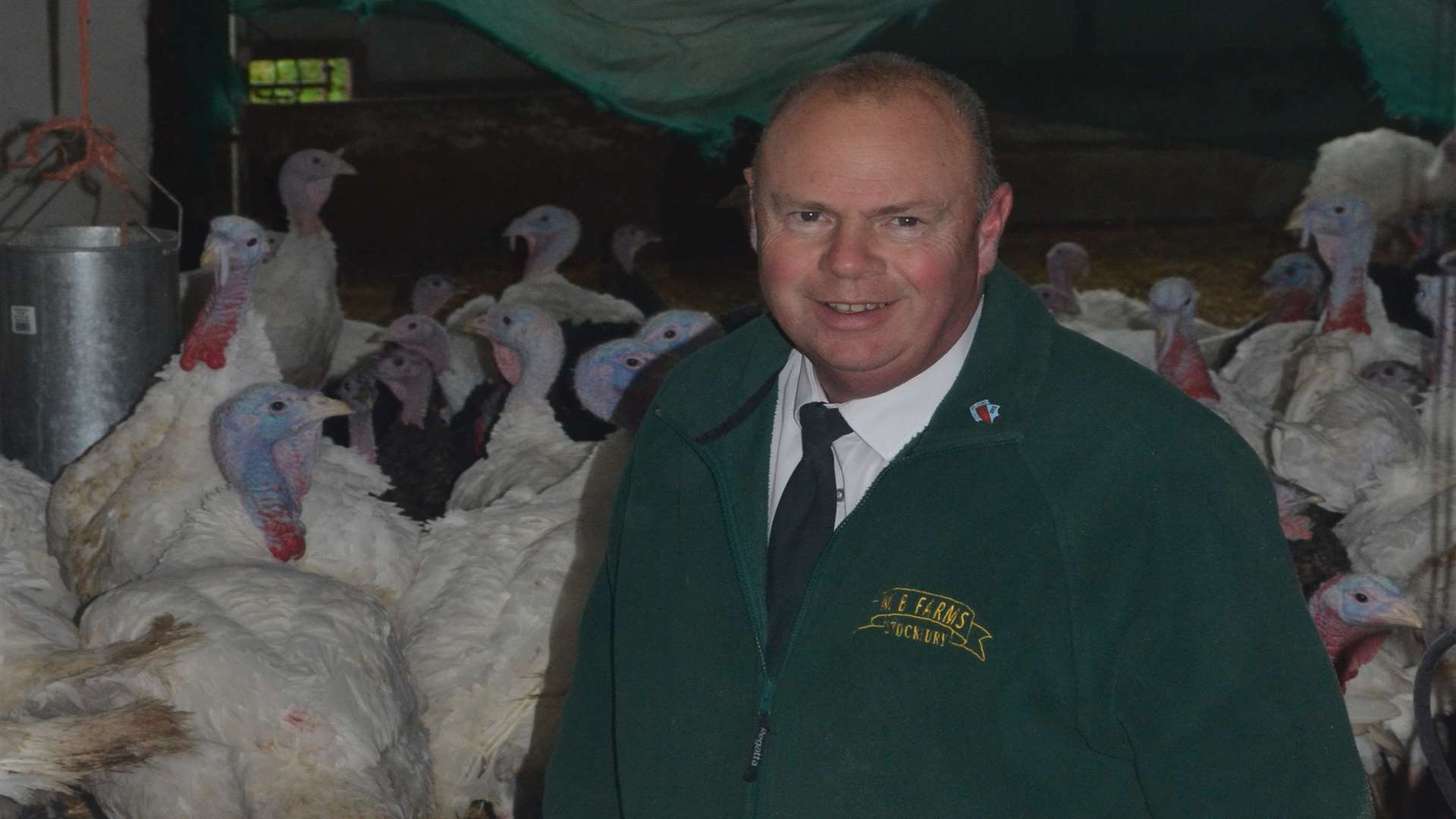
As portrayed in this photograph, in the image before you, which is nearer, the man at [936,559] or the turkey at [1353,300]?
the man at [936,559]

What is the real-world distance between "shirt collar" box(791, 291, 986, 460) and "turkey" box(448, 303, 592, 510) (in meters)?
3.10

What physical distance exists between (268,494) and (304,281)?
315cm

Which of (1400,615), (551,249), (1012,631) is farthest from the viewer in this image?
(551,249)

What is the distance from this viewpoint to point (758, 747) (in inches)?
69.5

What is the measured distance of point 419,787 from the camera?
361cm

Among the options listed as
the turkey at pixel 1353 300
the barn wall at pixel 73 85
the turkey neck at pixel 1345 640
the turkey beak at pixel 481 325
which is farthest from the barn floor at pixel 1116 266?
the turkey neck at pixel 1345 640

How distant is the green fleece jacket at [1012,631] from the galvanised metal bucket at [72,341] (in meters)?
3.53

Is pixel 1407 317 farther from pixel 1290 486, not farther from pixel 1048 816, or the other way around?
pixel 1048 816

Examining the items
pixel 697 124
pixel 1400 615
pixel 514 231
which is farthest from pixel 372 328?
pixel 1400 615

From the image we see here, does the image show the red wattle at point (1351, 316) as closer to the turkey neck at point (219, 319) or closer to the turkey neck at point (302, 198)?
the turkey neck at point (219, 319)

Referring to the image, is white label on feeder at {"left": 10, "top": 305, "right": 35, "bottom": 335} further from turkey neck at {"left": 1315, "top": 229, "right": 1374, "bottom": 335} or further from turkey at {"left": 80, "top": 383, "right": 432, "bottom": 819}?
turkey neck at {"left": 1315, "top": 229, "right": 1374, "bottom": 335}

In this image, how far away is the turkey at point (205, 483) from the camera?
425 cm

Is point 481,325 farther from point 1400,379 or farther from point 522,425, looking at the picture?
point 1400,379

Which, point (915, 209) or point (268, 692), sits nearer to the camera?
point (915, 209)
